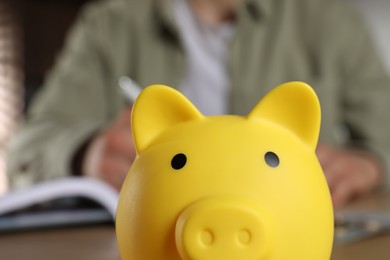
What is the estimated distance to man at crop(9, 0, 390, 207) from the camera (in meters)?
1.02

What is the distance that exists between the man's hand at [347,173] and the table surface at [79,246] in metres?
0.27

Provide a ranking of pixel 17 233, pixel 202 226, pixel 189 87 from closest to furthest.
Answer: pixel 202 226 < pixel 17 233 < pixel 189 87

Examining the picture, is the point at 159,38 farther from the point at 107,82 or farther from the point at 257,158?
the point at 257,158

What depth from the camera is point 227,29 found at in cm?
108

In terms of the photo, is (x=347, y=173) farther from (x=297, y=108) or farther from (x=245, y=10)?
(x=297, y=108)

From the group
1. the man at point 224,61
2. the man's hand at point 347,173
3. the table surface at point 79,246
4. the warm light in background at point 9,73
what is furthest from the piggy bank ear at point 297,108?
the warm light in background at point 9,73

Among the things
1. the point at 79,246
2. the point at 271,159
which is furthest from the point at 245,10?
the point at 271,159

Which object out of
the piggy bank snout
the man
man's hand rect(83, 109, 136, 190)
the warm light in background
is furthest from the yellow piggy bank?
the warm light in background

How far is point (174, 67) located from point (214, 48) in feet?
0.26

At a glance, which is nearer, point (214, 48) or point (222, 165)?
point (222, 165)

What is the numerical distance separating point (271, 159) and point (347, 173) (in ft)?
1.79

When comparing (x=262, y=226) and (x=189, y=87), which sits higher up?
(x=189, y=87)

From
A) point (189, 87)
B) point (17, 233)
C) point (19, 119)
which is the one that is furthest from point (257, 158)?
point (19, 119)

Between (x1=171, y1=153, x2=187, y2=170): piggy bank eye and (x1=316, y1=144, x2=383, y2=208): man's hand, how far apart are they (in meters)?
0.44
